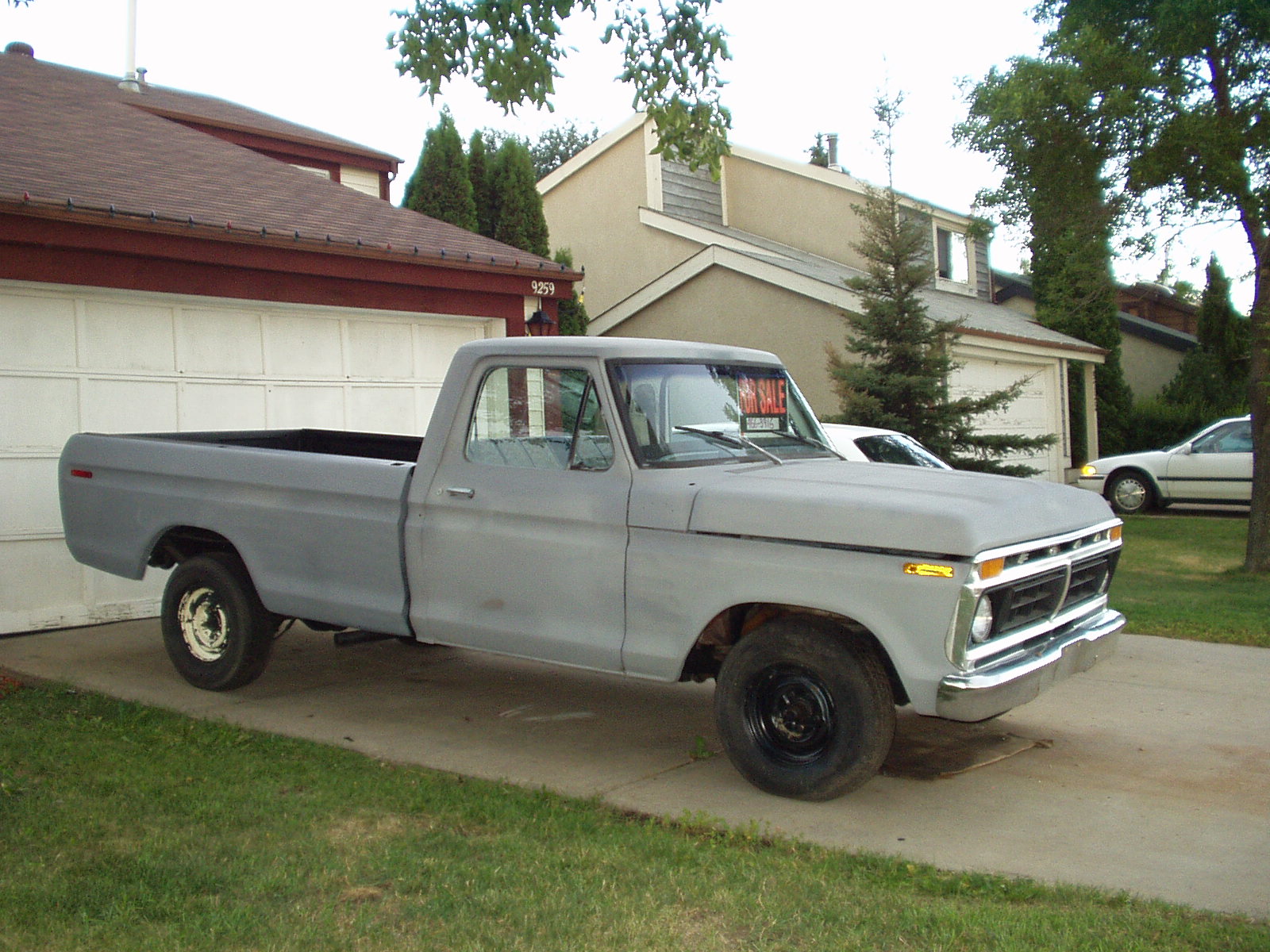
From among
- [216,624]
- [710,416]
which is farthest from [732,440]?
[216,624]

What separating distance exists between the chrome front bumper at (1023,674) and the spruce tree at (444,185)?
59.3 feet

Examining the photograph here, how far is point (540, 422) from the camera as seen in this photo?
5953 millimetres

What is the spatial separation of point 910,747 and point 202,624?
13.6ft

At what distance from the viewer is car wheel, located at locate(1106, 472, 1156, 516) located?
61.5 ft

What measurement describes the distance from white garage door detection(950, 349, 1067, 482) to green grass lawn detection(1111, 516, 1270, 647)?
13.2 ft

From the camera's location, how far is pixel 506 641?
5.80m

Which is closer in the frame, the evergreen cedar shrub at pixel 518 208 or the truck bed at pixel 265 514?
the truck bed at pixel 265 514

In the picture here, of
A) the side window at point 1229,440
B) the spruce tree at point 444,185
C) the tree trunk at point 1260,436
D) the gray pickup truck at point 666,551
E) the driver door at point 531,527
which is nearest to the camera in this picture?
the gray pickup truck at point 666,551

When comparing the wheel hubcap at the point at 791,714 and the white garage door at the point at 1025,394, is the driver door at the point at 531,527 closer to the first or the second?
the wheel hubcap at the point at 791,714

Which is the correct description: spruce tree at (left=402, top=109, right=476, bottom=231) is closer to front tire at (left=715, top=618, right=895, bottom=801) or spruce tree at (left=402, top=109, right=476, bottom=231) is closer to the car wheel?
the car wheel

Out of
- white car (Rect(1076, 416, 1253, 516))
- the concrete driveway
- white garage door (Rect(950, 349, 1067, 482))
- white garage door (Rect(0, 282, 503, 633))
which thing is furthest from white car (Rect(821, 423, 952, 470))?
white garage door (Rect(950, 349, 1067, 482))

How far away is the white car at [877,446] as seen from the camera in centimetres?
1093

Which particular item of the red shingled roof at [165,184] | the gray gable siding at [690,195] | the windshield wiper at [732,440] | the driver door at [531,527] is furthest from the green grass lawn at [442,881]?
the gray gable siding at [690,195]

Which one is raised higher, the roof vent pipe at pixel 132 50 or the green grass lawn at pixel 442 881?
the roof vent pipe at pixel 132 50
